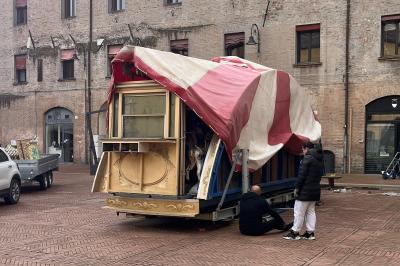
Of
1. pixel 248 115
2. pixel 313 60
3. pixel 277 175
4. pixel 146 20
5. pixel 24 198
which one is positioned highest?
pixel 146 20

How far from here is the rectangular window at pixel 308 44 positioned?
24438mm

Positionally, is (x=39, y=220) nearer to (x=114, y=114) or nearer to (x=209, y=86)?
(x=114, y=114)

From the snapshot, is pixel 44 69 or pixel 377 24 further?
pixel 44 69

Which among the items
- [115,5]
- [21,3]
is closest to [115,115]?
[115,5]

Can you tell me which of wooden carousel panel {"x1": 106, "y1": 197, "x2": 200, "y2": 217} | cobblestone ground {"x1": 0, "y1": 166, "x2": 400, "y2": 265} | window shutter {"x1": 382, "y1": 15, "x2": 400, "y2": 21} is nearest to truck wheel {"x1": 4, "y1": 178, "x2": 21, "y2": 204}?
cobblestone ground {"x1": 0, "y1": 166, "x2": 400, "y2": 265}

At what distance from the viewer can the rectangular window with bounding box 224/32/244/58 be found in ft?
85.7

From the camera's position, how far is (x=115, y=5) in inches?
1191

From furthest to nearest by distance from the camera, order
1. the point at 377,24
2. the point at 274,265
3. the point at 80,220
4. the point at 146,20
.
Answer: the point at 146,20
the point at 377,24
the point at 80,220
the point at 274,265

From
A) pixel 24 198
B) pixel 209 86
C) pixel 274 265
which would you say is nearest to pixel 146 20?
pixel 24 198

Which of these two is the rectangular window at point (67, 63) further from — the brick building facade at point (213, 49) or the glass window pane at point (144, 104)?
the glass window pane at point (144, 104)

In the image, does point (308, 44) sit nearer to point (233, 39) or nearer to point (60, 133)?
point (233, 39)

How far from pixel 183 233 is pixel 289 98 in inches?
182

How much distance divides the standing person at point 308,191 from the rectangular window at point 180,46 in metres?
19.0

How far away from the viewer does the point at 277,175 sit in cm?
1293
